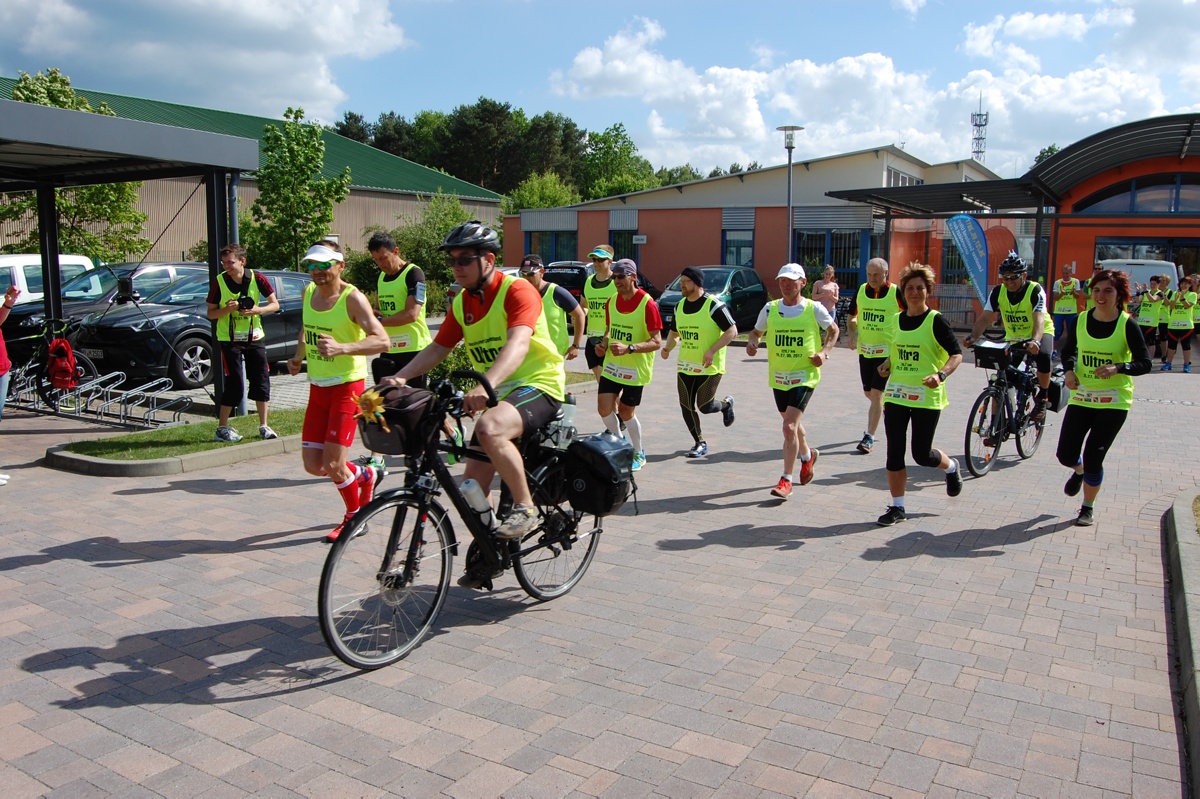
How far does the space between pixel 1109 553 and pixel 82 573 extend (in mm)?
6424

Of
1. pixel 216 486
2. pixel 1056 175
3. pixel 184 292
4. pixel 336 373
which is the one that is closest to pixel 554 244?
pixel 1056 175

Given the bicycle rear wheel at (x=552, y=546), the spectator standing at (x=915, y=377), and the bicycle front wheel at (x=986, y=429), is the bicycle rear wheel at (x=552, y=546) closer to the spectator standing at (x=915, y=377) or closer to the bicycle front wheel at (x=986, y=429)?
the spectator standing at (x=915, y=377)

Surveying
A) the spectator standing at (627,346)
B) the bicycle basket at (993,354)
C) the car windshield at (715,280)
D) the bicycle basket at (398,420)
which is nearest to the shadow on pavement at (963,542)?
the bicycle basket at (993,354)

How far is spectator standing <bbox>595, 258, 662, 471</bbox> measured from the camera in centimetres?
858

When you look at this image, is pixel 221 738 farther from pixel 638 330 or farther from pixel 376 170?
pixel 376 170

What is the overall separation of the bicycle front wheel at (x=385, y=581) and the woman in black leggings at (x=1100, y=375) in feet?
16.0

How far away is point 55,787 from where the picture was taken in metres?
3.36

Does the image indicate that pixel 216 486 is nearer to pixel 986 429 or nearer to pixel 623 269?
pixel 623 269

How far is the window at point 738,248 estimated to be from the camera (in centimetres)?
3381

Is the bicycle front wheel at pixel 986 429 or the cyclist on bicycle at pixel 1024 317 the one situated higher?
the cyclist on bicycle at pixel 1024 317

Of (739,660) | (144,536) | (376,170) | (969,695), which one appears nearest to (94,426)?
(144,536)

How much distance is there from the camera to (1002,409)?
9.07 meters

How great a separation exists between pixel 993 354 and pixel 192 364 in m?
9.97

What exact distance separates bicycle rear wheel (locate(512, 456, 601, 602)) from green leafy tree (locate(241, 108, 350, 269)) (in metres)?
25.1
